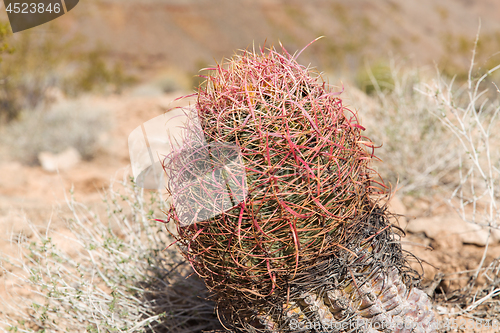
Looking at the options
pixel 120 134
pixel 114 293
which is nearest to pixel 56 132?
pixel 120 134

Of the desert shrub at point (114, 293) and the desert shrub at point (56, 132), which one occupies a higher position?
the desert shrub at point (114, 293)

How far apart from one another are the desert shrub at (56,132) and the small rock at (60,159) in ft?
0.51

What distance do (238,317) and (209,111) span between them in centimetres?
102

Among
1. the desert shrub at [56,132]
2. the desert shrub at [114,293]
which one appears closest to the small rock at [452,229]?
the desert shrub at [114,293]

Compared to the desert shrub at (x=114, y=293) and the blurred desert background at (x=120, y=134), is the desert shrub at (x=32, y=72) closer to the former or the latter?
the blurred desert background at (x=120, y=134)

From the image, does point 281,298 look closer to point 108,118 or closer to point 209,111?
point 209,111

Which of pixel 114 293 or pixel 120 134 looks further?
pixel 120 134

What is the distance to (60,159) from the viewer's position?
24.0 ft

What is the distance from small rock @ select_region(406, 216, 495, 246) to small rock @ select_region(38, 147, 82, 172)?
21.2 ft

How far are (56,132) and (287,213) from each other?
7702mm

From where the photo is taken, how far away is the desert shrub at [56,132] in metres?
7.56

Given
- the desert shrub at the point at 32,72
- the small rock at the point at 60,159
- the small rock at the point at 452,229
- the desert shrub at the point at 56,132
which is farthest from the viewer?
the desert shrub at the point at 32,72

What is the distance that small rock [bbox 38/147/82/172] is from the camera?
23.3 ft

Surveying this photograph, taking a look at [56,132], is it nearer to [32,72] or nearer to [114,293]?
[32,72]
